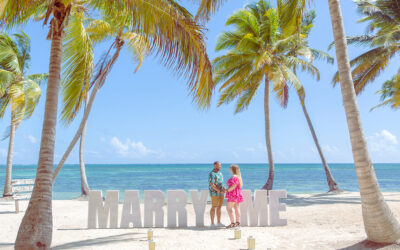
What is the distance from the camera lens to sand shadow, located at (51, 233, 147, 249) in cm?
621

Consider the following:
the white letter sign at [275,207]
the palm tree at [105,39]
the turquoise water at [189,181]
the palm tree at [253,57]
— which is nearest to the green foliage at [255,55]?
the palm tree at [253,57]

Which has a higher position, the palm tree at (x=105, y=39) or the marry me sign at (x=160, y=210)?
the palm tree at (x=105, y=39)

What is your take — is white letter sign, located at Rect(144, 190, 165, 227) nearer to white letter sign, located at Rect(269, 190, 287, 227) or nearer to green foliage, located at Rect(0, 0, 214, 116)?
white letter sign, located at Rect(269, 190, 287, 227)

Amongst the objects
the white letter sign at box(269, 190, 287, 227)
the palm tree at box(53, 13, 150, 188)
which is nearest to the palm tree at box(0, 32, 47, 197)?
the palm tree at box(53, 13, 150, 188)

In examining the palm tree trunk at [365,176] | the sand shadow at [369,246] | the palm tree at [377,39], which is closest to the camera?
the sand shadow at [369,246]

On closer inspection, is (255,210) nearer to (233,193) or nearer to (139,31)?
(233,193)

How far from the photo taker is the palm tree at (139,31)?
4.67 metres

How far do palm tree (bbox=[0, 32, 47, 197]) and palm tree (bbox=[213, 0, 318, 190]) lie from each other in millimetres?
9763

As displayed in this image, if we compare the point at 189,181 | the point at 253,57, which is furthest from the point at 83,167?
the point at 189,181

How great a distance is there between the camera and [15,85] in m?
15.8

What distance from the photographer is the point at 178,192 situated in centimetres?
840

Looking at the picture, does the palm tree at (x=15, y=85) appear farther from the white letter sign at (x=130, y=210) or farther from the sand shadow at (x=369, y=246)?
the sand shadow at (x=369, y=246)

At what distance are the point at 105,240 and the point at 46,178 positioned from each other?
2.51 meters

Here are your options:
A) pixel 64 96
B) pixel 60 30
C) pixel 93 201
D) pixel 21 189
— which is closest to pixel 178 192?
pixel 93 201
